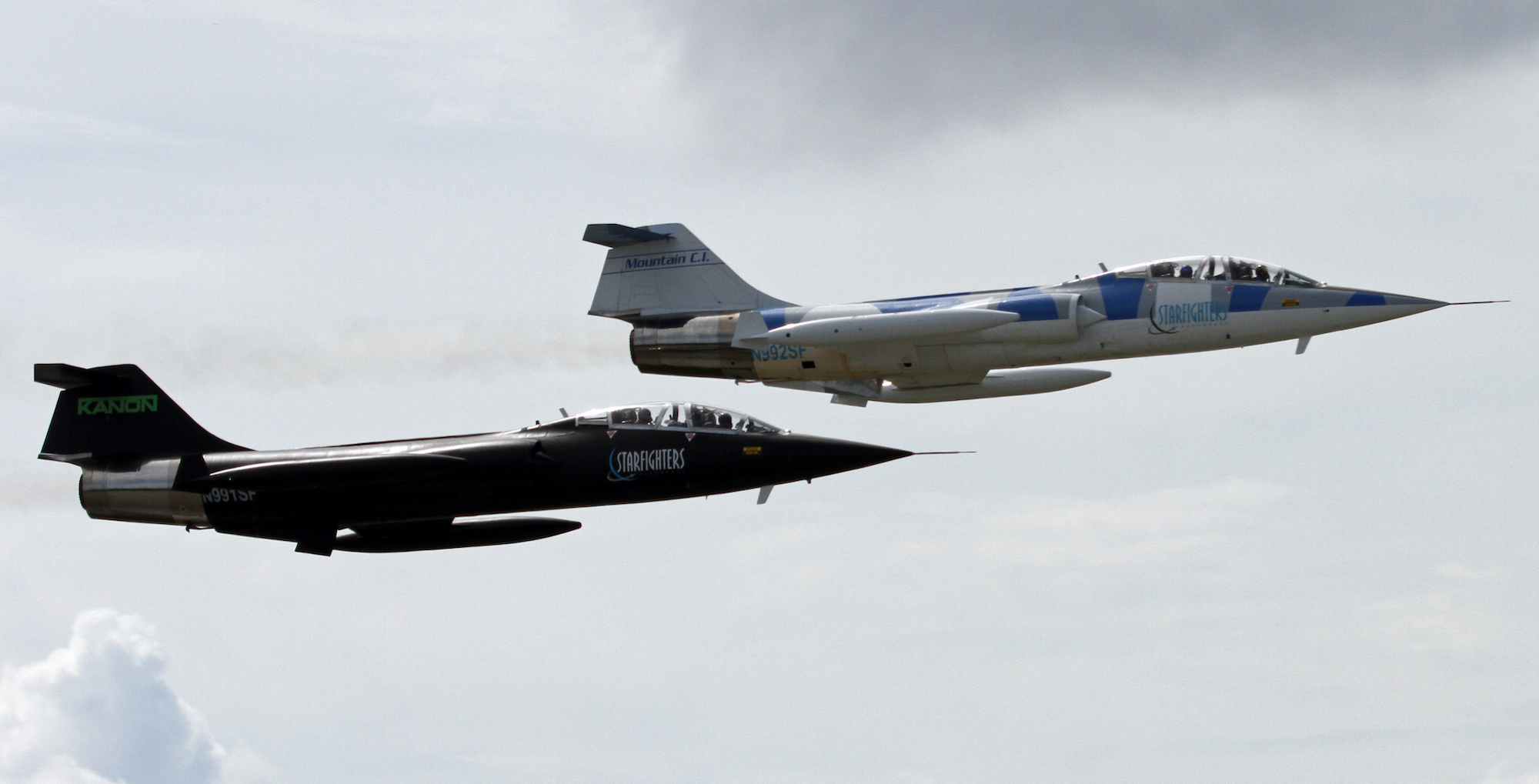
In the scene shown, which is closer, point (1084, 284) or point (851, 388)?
point (1084, 284)

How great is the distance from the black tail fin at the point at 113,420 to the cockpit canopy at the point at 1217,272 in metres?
21.6

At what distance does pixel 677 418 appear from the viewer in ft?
139

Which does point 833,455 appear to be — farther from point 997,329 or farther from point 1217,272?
point 1217,272

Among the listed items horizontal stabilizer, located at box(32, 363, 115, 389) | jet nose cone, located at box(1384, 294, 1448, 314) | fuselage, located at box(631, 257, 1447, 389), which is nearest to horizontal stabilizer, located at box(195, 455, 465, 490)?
horizontal stabilizer, located at box(32, 363, 115, 389)

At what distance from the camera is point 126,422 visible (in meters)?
47.6

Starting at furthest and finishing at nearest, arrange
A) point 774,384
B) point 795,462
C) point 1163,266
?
point 774,384 < point 1163,266 < point 795,462

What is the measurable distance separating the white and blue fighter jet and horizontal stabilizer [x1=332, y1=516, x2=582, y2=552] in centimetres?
448

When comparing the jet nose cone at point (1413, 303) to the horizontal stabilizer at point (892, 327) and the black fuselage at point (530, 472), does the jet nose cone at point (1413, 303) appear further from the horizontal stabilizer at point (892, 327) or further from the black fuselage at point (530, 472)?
the black fuselage at point (530, 472)

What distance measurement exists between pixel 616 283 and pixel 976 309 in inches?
390

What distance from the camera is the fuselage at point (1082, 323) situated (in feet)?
140

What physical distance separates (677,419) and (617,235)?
825 cm

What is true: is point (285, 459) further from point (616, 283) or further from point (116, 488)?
point (616, 283)

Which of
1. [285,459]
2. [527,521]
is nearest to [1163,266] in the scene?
[527,521]

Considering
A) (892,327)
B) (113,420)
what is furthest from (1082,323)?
(113,420)
